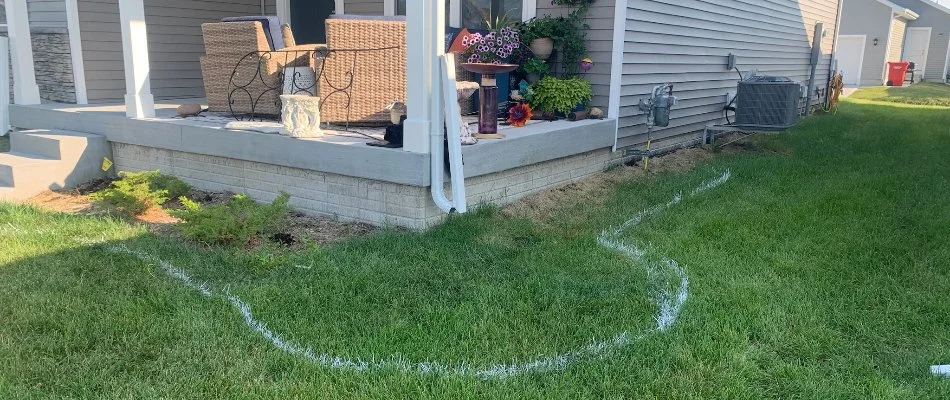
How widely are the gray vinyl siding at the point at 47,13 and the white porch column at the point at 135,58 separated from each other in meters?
1.99

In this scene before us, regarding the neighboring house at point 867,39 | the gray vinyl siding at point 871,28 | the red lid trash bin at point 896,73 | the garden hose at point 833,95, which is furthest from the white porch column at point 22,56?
the red lid trash bin at point 896,73

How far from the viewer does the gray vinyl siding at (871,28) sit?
22844 millimetres

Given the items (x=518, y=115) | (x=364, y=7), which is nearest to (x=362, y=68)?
(x=518, y=115)

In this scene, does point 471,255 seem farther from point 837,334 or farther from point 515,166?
point 837,334

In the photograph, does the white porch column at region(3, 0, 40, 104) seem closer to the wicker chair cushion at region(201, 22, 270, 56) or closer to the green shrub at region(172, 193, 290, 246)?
the wicker chair cushion at region(201, 22, 270, 56)

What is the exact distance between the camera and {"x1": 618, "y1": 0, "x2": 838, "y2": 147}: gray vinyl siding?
6.17 m

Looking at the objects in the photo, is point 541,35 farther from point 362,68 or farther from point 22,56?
point 22,56

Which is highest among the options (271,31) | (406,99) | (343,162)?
(271,31)

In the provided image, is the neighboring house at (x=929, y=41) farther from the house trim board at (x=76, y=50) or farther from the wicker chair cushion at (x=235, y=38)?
the house trim board at (x=76, y=50)

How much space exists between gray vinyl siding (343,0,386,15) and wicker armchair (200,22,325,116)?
2.06 metres

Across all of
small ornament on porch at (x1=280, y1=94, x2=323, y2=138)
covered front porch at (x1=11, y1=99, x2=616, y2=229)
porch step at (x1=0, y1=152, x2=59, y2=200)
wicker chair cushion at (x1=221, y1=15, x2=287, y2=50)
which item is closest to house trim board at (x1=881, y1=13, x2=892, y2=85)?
covered front porch at (x1=11, y1=99, x2=616, y2=229)

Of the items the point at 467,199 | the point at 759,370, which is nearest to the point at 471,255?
the point at 467,199

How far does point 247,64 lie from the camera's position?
541 centimetres

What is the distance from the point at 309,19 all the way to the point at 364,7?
84 cm
